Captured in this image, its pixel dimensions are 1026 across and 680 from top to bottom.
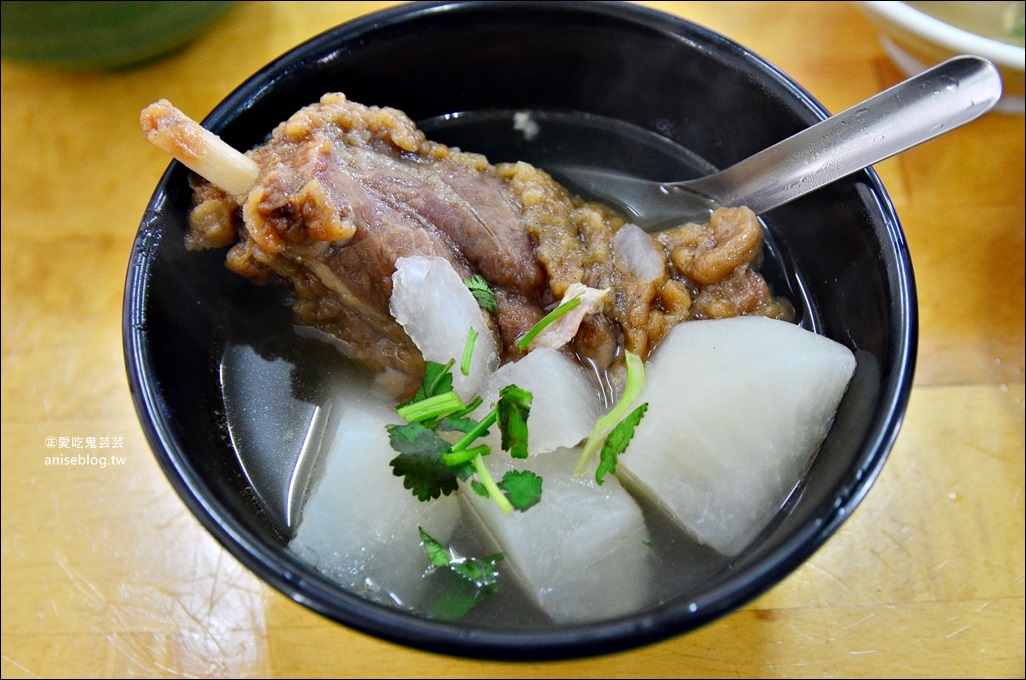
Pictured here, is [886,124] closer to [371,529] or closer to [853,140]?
[853,140]

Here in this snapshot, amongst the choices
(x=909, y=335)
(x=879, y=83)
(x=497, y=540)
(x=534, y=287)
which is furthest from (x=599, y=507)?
(x=879, y=83)

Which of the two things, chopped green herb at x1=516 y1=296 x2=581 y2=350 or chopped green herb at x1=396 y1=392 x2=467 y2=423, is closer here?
chopped green herb at x1=396 y1=392 x2=467 y2=423

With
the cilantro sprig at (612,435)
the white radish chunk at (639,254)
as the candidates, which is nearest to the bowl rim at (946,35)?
the white radish chunk at (639,254)

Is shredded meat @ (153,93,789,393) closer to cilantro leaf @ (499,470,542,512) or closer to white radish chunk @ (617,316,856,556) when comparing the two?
white radish chunk @ (617,316,856,556)

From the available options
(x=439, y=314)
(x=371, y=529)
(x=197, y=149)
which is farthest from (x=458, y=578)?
(x=197, y=149)

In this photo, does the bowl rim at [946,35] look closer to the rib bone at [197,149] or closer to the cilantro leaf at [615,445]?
the cilantro leaf at [615,445]

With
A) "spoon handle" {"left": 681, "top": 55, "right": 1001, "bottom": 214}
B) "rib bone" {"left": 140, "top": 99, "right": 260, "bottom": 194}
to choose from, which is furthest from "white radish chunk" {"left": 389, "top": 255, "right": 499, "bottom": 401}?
"spoon handle" {"left": 681, "top": 55, "right": 1001, "bottom": 214}
